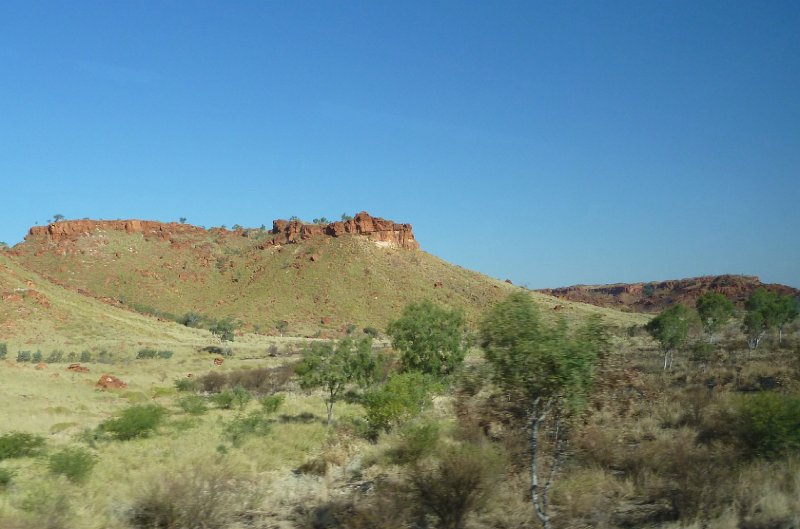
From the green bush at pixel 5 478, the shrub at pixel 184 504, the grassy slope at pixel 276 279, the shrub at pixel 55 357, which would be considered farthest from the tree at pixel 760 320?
the shrub at pixel 55 357

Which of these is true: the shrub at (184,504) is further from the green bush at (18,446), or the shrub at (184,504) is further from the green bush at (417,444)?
the green bush at (18,446)

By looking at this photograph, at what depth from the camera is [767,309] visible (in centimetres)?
4169

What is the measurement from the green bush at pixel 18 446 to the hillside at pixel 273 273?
56414 millimetres

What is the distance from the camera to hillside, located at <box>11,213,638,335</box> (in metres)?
80.5

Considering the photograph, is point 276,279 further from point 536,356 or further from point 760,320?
point 536,356

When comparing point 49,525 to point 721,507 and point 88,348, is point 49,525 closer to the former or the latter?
point 721,507

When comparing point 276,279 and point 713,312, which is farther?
point 276,279

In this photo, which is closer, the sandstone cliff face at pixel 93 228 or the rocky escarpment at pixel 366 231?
the rocky escarpment at pixel 366 231

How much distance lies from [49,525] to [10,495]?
4.02m

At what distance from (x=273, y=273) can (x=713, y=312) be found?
64.8 metres

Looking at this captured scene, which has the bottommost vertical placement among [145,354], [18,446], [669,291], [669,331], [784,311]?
[18,446]

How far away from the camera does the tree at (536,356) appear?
7.95 meters

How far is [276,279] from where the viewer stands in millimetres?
89438

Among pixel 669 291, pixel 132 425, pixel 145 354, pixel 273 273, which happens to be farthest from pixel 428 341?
pixel 669 291
